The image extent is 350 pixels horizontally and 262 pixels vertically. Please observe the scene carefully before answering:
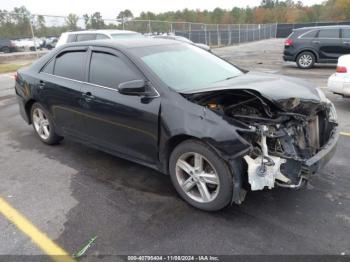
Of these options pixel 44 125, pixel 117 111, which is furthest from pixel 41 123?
pixel 117 111

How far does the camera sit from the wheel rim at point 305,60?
1330cm

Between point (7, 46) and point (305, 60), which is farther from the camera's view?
point (7, 46)

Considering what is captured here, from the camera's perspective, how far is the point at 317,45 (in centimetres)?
1291

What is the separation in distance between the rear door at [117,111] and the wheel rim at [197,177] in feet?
1.28

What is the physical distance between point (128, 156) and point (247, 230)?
5.36 feet

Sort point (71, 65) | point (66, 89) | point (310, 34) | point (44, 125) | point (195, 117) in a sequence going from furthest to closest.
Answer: point (310, 34)
point (44, 125)
point (71, 65)
point (66, 89)
point (195, 117)

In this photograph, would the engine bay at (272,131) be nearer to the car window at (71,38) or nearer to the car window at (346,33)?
the car window at (71,38)

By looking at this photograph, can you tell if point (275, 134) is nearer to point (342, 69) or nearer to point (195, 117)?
point (195, 117)

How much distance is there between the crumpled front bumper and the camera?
2.90 meters

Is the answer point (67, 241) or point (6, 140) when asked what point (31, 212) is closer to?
point (67, 241)

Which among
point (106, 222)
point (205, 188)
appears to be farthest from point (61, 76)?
point (205, 188)

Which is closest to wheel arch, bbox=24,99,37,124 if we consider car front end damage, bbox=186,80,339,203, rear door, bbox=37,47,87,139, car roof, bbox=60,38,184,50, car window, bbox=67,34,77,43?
rear door, bbox=37,47,87,139

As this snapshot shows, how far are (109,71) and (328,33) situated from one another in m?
11.5

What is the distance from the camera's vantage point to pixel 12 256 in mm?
2793
